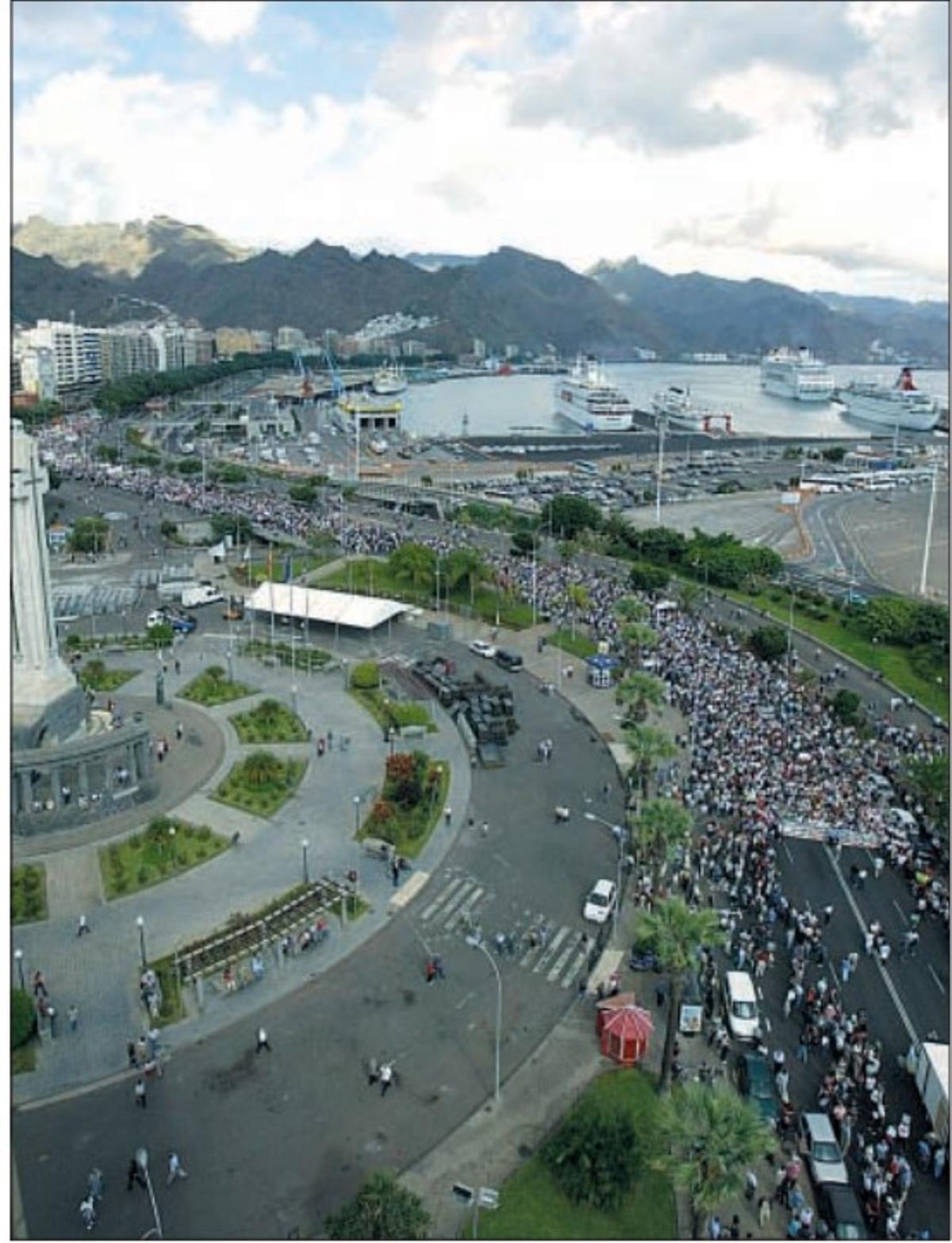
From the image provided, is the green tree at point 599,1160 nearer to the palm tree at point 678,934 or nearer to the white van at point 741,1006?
the palm tree at point 678,934

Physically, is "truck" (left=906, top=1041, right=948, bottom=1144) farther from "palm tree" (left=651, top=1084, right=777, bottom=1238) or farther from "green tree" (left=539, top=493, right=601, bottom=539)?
"green tree" (left=539, top=493, right=601, bottom=539)

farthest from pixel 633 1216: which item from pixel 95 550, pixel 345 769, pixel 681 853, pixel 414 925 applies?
pixel 95 550

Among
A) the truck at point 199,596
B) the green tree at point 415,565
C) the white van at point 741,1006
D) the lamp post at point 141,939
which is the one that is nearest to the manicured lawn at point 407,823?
the lamp post at point 141,939

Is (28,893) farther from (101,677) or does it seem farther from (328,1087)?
(101,677)

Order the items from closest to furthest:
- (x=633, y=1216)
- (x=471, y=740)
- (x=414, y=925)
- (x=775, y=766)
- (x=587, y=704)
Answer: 1. (x=633, y=1216)
2. (x=414, y=925)
3. (x=775, y=766)
4. (x=471, y=740)
5. (x=587, y=704)

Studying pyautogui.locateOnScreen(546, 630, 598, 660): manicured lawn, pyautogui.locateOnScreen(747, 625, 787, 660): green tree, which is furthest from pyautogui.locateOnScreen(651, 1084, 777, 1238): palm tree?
pyautogui.locateOnScreen(747, 625, 787, 660): green tree

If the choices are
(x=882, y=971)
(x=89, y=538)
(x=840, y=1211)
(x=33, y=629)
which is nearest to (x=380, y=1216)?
(x=840, y=1211)

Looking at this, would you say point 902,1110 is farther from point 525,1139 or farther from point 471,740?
point 471,740
